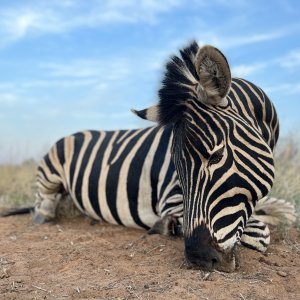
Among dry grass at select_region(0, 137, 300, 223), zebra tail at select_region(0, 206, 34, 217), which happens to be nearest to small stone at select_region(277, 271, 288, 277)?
dry grass at select_region(0, 137, 300, 223)

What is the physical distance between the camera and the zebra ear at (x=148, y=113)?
13.0 feet

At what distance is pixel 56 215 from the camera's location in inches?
264

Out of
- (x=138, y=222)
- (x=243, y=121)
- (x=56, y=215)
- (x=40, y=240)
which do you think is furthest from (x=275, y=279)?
(x=56, y=215)

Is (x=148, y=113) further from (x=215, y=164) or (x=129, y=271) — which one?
(x=129, y=271)

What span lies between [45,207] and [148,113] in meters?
3.05

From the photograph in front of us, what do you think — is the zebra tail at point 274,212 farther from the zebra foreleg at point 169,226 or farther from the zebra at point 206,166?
the zebra foreleg at point 169,226

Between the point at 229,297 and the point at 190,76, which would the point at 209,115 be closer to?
the point at 190,76

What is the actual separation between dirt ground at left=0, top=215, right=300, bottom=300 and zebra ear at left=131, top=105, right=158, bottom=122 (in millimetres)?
1037

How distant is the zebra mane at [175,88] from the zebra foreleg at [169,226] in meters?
1.08

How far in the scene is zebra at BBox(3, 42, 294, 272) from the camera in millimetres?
3227

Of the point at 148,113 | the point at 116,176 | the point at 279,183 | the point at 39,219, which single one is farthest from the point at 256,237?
the point at 39,219

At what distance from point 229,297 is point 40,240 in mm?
2596

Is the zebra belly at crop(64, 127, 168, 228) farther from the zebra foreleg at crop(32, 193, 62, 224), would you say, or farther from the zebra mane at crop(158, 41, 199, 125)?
the zebra mane at crop(158, 41, 199, 125)

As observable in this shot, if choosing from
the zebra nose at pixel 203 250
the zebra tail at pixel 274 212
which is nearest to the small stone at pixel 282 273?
the zebra nose at pixel 203 250
